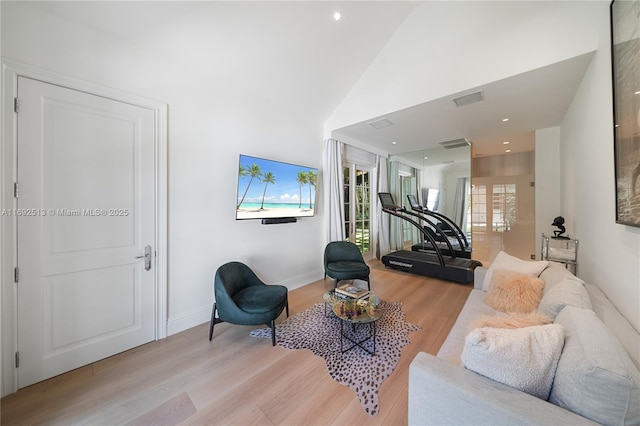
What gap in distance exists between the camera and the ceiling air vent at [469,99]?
2.88 metres

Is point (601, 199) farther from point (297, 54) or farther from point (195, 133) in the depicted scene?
point (195, 133)

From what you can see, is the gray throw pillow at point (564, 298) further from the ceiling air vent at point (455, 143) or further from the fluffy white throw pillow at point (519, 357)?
the ceiling air vent at point (455, 143)

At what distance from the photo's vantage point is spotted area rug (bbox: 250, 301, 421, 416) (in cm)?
178

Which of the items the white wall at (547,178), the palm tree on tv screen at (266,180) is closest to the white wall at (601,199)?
the white wall at (547,178)

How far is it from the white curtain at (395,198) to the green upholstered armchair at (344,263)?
8.55ft

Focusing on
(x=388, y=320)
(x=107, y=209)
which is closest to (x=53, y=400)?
(x=107, y=209)

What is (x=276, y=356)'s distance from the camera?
6.91ft

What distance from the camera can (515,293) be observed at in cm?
202

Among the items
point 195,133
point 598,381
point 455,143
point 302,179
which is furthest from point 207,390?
point 455,143

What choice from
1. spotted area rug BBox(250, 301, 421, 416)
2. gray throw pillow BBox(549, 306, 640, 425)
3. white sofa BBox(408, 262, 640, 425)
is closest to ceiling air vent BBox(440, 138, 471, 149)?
spotted area rug BBox(250, 301, 421, 416)

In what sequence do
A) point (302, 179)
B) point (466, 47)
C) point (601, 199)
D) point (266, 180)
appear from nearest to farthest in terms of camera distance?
point (601, 199) → point (466, 47) → point (266, 180) → point (302, 179)

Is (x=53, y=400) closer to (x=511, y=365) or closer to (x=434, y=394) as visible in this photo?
(x=434, y=394)

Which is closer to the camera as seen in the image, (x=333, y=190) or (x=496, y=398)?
(x=496, y=398)

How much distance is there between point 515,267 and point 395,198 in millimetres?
4017
